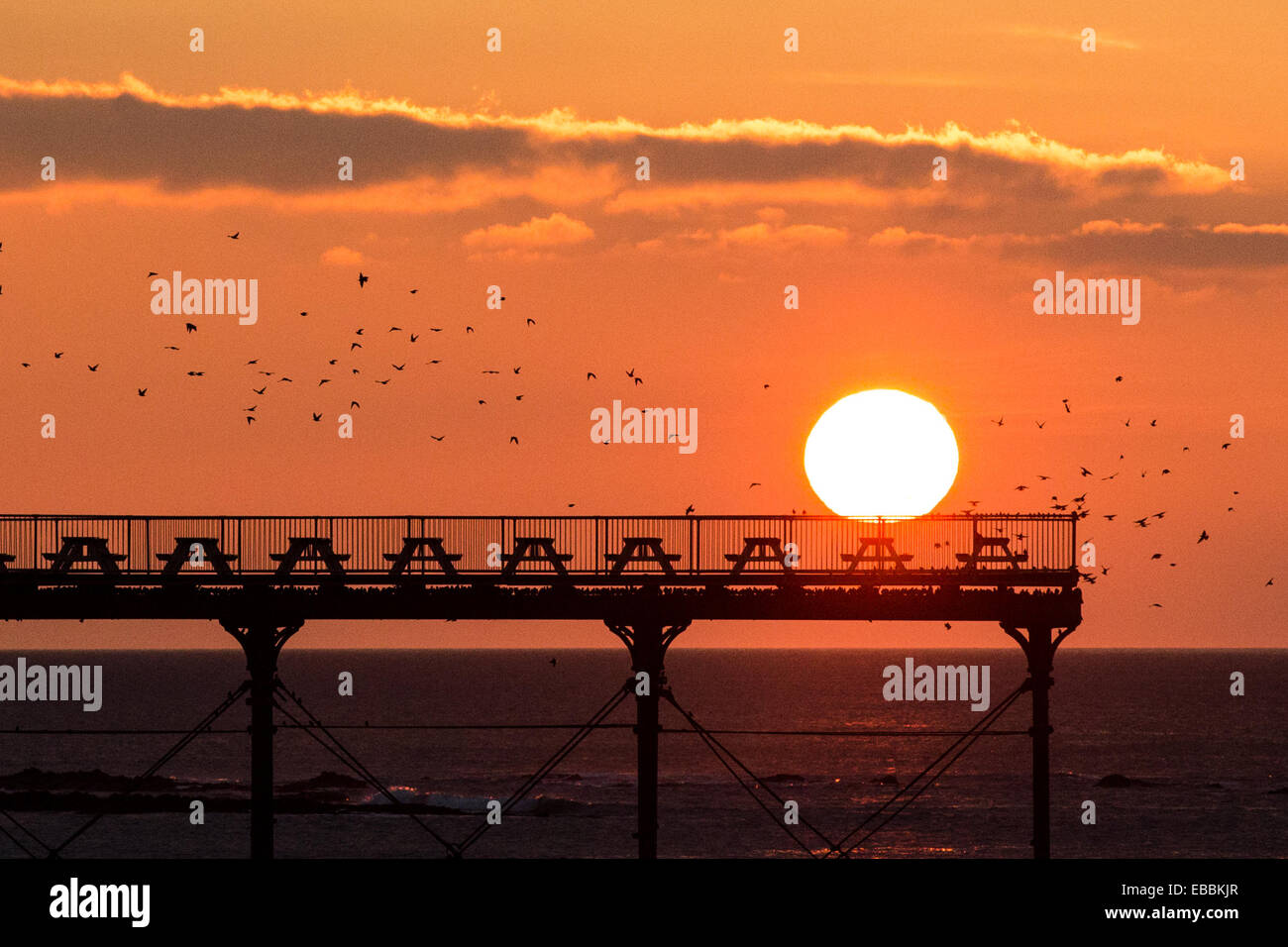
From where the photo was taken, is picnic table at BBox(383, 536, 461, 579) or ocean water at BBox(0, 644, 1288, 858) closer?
picnic table at BBox(383, 536, 461, 579)

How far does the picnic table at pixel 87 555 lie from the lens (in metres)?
45.1

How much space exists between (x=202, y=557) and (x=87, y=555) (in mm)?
2769

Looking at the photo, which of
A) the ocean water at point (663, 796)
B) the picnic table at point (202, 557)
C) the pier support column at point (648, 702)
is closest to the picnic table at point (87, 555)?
the picnic table at point (202, 557)

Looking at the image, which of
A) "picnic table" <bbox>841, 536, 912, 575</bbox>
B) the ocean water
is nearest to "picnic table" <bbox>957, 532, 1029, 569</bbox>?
"picnic table" <bbox>841, 536, 912, 575</bbox>

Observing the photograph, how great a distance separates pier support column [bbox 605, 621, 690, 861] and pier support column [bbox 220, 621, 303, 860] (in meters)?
8.26

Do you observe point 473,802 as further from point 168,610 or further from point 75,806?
point 168,610

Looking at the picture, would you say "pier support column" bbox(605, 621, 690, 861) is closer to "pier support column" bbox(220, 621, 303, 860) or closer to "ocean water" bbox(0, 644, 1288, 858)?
"pier support column" bbox(220, 621, 303, 860)

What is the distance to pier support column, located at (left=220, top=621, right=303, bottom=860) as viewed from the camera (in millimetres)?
44969

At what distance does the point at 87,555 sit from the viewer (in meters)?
45.0

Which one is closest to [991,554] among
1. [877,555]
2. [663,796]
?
[877,555]

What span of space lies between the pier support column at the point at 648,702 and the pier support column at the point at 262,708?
8264mm

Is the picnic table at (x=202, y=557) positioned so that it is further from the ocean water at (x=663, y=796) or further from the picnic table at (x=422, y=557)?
the ocean water at (x=663, y=796)

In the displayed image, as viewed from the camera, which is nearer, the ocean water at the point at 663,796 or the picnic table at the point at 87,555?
the picnic table at the point at 87,555
